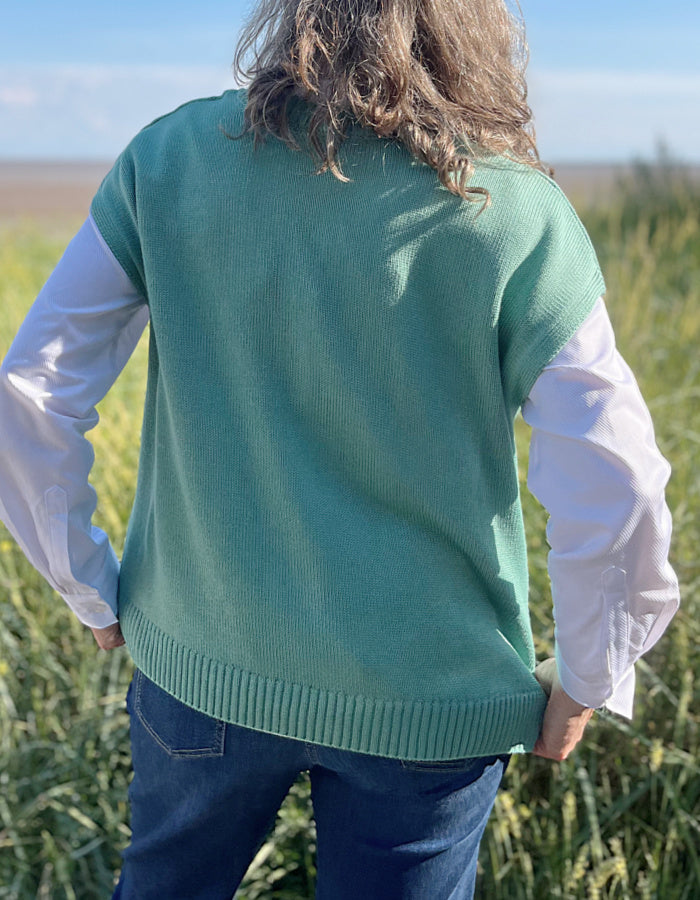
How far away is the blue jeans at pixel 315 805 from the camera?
1172 millimetres

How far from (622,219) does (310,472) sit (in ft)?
24.2

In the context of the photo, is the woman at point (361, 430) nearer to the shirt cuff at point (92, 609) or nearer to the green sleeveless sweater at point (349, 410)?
the green sleeveless sweater at point (349, 410)

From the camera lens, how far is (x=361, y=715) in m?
1.12

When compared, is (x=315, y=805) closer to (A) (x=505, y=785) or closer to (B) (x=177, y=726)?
(B) (x=177, y=726)

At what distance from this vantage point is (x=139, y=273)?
3.86ft

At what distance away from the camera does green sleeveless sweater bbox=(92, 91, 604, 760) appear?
3.41ft

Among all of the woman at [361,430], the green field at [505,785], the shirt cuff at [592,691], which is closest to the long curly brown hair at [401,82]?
the woman at [361,430]

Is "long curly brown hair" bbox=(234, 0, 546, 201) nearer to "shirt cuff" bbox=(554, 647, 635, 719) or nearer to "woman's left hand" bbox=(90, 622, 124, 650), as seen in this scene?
"shirt cuff" bbox=(554, 647, 635, 719)

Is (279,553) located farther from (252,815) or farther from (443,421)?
(252,815)

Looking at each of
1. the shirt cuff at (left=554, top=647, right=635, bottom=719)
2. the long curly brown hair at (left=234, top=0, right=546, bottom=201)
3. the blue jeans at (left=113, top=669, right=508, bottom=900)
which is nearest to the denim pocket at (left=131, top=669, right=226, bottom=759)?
the blue jeans at (left=113, top=669, right=508, bottom=900)

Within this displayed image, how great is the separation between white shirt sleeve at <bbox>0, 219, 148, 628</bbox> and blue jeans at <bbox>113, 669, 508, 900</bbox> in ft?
0.69

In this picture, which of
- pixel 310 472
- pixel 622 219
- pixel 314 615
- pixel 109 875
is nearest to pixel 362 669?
pixel 314 615

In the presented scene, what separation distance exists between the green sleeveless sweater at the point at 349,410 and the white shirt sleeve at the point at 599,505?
41mm

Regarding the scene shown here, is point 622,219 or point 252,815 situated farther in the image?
point 622,219
